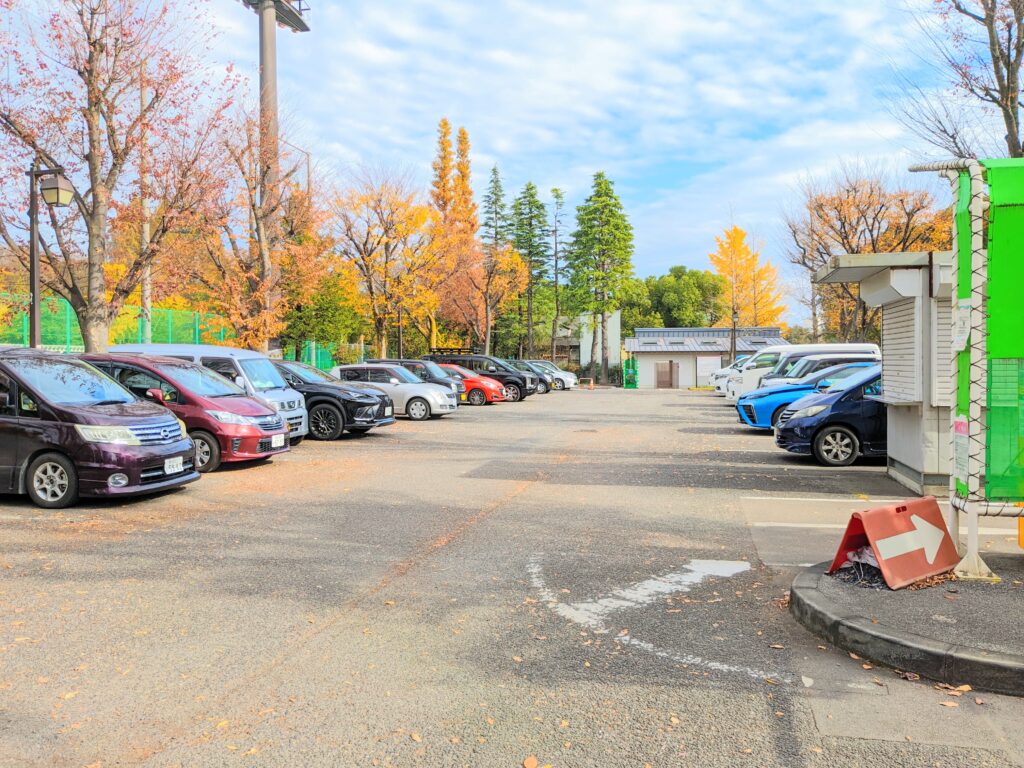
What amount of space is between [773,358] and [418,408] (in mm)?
11727

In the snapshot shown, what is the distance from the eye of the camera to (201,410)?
11.7 metres

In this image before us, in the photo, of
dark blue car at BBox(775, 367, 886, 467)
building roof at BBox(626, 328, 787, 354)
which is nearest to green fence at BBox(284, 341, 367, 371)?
dark blue car at BBox(775, 367, 886, 467)

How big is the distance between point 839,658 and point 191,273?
21531 millimetres

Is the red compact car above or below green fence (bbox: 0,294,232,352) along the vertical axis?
below

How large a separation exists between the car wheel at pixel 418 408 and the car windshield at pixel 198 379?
832cm

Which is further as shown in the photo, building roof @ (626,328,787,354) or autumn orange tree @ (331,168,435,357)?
building roof @ (626,328,787,354)

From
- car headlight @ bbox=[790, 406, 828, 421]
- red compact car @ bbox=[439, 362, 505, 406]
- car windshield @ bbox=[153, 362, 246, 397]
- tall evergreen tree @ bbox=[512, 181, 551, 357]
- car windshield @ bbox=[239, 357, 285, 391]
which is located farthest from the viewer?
tall evergreen tree @ bbox=[512, 181, 551, 357]

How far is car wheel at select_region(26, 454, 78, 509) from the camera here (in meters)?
8.80

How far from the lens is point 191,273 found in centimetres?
2259

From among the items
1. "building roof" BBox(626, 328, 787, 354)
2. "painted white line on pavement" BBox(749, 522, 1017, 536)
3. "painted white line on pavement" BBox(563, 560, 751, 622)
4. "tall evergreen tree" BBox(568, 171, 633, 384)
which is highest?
"tall evergreen tree" BBox(568, 171, 633, 384)

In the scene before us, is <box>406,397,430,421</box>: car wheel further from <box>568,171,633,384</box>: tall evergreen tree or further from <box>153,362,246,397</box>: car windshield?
<box>568,171,633,384</box>: tall evergreen tree

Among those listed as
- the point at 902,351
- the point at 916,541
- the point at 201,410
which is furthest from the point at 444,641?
the point at 201,410

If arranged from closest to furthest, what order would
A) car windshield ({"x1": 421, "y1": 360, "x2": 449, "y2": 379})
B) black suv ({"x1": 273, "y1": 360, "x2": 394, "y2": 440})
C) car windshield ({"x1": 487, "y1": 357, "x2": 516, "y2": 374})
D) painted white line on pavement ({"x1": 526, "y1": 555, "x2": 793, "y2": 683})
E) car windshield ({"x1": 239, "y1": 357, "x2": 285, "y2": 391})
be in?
painted white line on pavement ({"x1": 526, "y1": 555, "x2": 793, "y2": 683}) → car windshield ({"x1": 239, "y1": 357, "x2": 285, "y2": 391}) → black suv ({"x1": 273, "y1": 360, "x2": 394, "y2": 440}) → car windshield ({"x1": 421, "y1": 360, "x2": 449, "y2": 379}) → car windshield ({"x1": 487, "y1": 357, "x2": 516, "y2": 374})

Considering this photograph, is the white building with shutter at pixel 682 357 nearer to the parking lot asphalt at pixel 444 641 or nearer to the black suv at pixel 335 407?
the black suv at pixel 335 407
